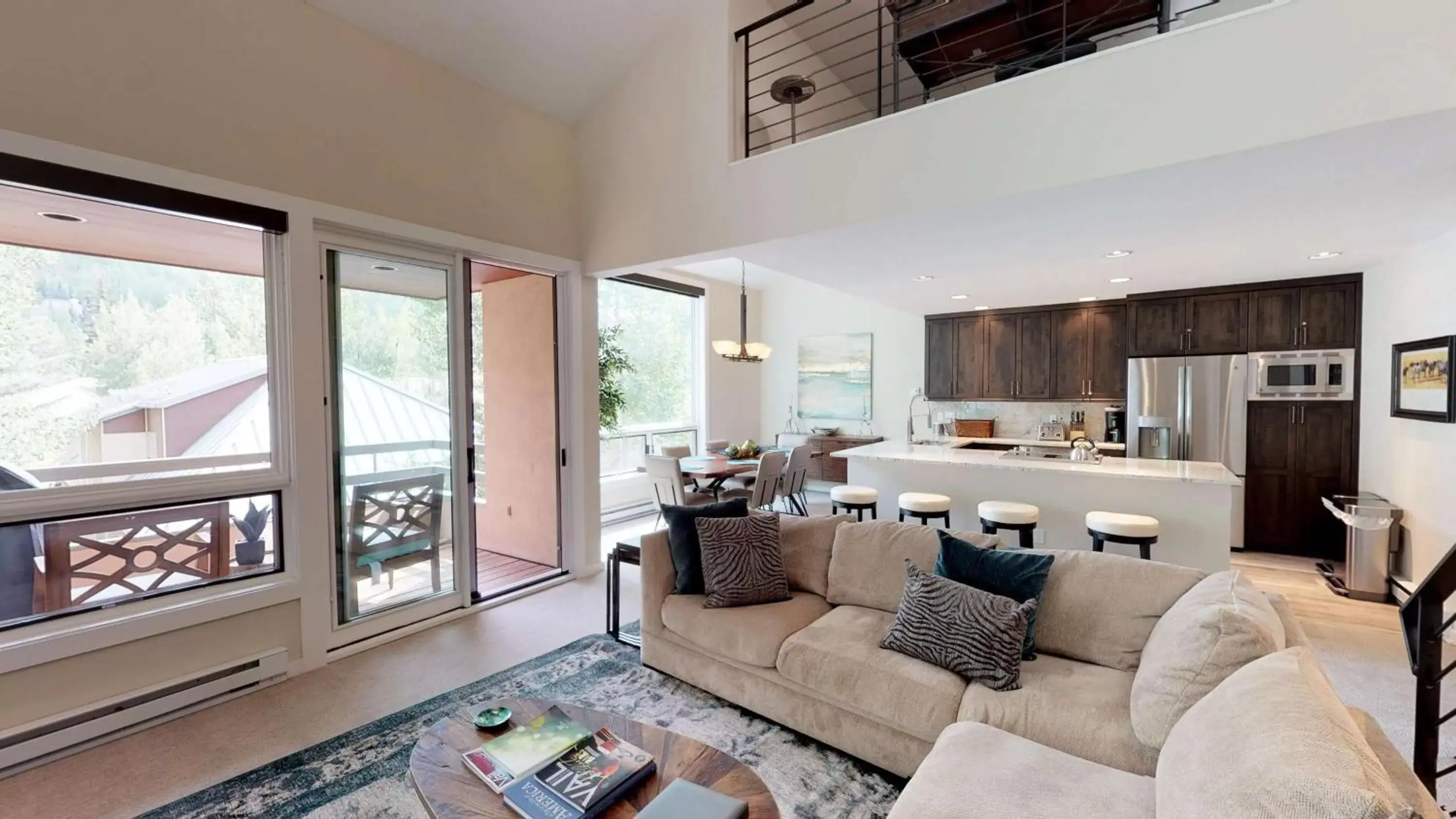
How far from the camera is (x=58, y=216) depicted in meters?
2.60

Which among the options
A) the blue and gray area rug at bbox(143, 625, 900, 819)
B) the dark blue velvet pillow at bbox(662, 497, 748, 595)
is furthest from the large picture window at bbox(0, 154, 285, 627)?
the dark blue velvet pillow at bbox(662, 497, 748, 595)

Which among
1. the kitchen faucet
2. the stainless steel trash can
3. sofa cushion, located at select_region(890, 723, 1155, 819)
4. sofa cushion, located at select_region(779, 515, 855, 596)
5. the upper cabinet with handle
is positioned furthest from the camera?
the kitchen faucet

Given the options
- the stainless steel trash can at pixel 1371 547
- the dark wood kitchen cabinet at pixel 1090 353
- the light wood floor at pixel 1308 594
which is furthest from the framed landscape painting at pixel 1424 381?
the dark wood kitchen cabinet at pixel 1090 353

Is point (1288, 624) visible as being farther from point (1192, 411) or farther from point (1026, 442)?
point (1026, 442)

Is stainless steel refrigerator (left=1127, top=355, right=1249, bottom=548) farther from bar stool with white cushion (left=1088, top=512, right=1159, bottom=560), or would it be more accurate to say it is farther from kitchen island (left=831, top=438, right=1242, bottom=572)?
bar stool with white cushion (left=1088, top=512, right=1159, bottom=560)

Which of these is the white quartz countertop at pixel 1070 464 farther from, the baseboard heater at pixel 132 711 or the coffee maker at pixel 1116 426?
the baseboard heater at pixel 132 711

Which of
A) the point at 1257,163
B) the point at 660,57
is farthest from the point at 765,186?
the point at 1257,163

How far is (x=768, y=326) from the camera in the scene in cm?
902

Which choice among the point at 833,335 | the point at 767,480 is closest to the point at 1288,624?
the point at 767,480

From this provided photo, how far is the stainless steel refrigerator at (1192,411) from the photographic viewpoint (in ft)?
17.3

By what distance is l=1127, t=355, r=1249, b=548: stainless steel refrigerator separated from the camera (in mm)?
5266

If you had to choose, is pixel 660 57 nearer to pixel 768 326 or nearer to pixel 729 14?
pixel 729 14

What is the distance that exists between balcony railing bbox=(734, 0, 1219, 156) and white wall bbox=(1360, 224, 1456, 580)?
7.41 feet

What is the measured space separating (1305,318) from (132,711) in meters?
8.14
